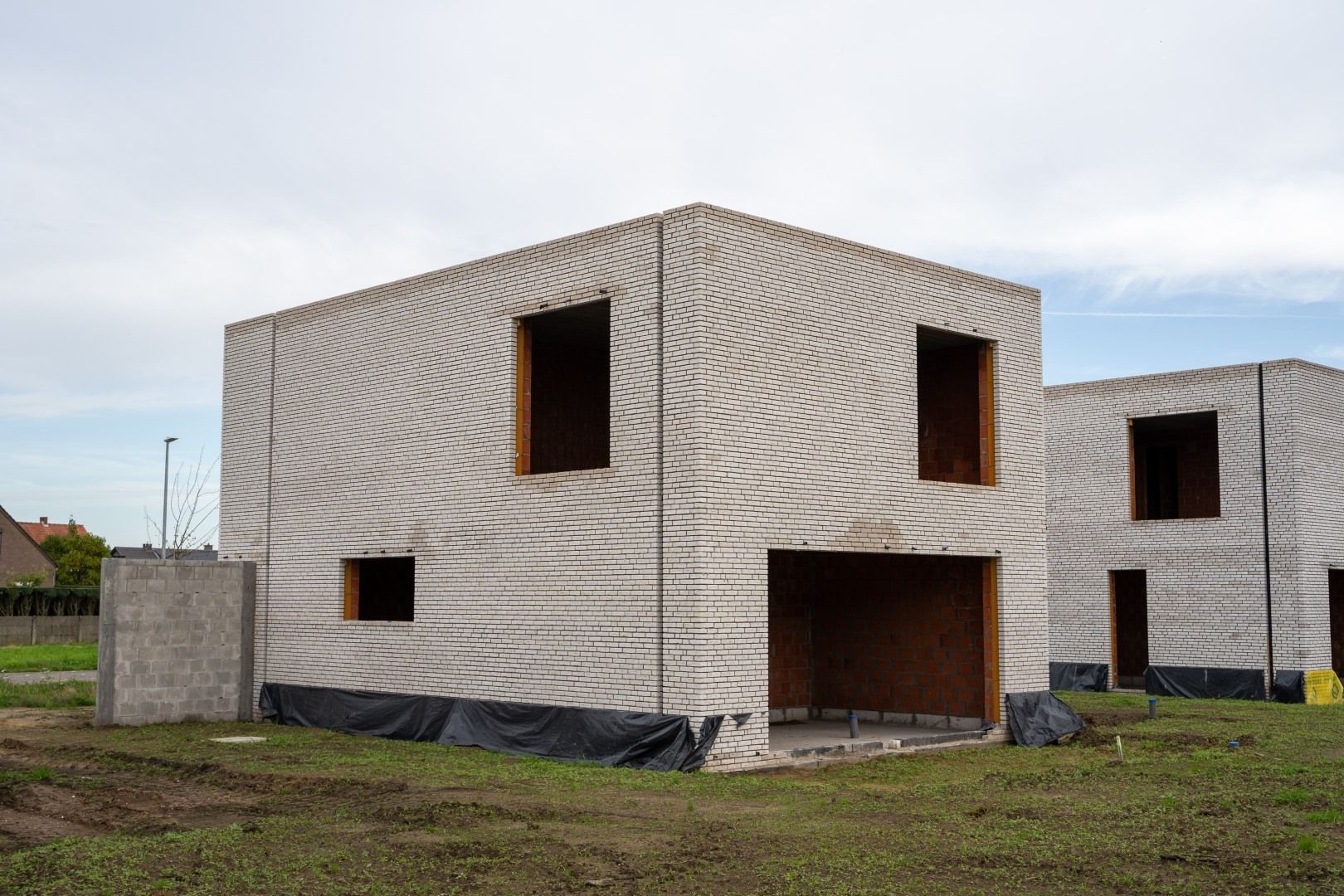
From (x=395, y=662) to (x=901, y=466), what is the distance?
23.7 feet

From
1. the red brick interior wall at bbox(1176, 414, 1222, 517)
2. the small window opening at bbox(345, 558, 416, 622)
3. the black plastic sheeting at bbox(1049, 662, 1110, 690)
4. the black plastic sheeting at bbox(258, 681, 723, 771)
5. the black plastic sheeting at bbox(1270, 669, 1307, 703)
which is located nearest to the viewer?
the black plastic sheeting at bbox(258, 681, 723, 771)

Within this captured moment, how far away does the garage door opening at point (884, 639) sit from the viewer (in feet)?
56.7

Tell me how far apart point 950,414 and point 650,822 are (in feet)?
32.0

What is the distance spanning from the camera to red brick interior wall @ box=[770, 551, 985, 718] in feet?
57.2

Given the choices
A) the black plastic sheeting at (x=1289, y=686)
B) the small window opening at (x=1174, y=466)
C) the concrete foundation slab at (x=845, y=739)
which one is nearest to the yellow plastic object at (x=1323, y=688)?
the black plastic sheeting at (x=1289, y=686)

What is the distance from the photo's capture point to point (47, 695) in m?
22.4

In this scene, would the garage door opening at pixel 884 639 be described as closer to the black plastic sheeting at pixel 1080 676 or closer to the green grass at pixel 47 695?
the black plastic sheeting at pixel 1080 676

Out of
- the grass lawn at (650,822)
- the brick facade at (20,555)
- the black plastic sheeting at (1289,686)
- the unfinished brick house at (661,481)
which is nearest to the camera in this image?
the grass lawn at (650,822)

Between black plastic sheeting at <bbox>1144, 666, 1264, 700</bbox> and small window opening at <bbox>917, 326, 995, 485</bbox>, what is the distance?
32.5 ft

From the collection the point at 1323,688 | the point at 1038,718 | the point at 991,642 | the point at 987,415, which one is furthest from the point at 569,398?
the point at 1323,688

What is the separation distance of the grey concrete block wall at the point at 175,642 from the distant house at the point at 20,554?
145 feet

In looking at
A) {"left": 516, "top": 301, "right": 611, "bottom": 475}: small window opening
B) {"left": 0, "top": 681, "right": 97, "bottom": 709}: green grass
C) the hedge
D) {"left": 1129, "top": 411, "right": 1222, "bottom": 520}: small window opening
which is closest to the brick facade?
the hedge

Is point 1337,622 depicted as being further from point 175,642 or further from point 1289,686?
point 175,642

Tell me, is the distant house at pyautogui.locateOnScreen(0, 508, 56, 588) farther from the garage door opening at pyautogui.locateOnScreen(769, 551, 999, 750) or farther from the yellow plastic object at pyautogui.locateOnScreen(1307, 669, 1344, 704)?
the yellow plastic object at pyautogui.locateOnScreen(1307, 669, 1344, 704)
